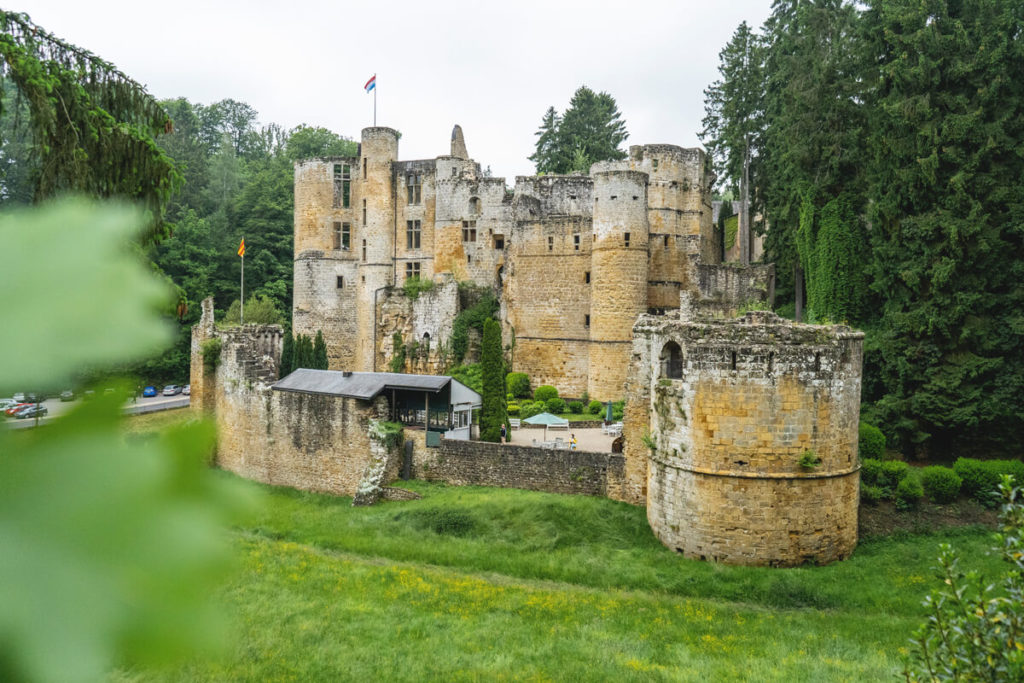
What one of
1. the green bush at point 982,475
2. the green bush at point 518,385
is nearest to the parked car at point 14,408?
the green bush at point 982,475

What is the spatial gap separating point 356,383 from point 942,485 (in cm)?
1502

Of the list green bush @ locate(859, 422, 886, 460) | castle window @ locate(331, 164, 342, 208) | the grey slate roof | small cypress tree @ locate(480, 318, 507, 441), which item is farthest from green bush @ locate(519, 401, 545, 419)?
castle window @ locate(331, 164, 342, 208)

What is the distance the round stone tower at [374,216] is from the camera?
40312mm

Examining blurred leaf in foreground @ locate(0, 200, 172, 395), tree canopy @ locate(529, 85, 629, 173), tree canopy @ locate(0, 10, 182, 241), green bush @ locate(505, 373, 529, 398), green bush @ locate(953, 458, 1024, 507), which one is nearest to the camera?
blurred leaf in foreground @ locate(0, 200, 172, 395)

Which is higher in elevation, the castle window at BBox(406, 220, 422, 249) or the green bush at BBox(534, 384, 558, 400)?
the castle window at BBox(406, 220, 422, 249)

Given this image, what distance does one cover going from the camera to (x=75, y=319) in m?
0.74

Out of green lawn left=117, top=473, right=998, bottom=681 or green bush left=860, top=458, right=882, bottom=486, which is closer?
green lawn left=117, top=473, right=998, bottom=681

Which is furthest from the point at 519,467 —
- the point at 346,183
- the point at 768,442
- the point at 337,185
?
the point at 346,183

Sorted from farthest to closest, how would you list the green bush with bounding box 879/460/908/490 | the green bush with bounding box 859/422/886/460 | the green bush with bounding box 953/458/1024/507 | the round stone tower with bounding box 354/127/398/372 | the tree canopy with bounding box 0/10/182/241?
the round stone tower with bounding box 354/127/398/372 < the green bush with bounding box 859/422/886/460 < the green bush with bounding box 879/460/908/490 < the green bush with bounding box 953/458/1024/507 < the tree canopy with bounding box 0/10/182/241

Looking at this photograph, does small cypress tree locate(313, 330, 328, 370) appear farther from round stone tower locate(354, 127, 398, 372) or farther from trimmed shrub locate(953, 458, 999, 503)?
trimmed shrub locate(953, 458, 999, 503)

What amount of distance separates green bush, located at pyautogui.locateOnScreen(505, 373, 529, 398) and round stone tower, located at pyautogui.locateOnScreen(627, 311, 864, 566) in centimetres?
1768

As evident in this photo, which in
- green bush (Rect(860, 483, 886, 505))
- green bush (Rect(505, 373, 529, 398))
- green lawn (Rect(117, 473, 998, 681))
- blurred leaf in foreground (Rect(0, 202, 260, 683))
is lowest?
green lawn (Rect(117, 473, 998, 681))

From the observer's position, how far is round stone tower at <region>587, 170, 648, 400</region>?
31.4 metres

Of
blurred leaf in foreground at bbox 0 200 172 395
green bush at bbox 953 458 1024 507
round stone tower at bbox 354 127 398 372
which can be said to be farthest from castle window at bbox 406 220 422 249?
blurred leaf in foreground at bbox 0 200 172 395
